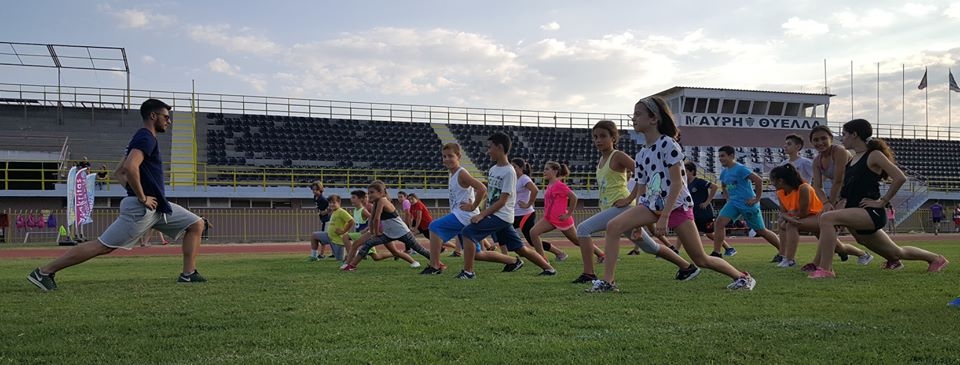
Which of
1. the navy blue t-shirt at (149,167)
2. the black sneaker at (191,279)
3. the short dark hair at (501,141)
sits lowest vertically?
the black sneaker at (191,279)

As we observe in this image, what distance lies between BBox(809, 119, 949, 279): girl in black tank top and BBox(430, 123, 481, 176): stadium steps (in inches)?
1118

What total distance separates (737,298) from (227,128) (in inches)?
1298

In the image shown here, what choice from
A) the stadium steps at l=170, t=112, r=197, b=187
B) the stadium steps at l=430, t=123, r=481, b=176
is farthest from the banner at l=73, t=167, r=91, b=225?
the stadium steps at l=430, t=123, r=481, b=176

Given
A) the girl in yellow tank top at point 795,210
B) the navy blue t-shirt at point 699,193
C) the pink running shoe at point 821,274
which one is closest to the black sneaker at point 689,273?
the pink running shoe at point 821,274

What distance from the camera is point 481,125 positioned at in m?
41.7

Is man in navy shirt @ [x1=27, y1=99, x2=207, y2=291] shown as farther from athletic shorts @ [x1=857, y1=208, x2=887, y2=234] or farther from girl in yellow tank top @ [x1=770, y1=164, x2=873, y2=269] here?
girl in yellow tank top @ [x1=770, y1=164, x2=873, y2=269]

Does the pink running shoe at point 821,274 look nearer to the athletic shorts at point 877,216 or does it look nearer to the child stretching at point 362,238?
the athletic shorts at point 877,216

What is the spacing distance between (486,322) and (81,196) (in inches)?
777

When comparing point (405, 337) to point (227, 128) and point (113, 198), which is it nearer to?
point (113, 198)

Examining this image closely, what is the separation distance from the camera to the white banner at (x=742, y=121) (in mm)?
44062

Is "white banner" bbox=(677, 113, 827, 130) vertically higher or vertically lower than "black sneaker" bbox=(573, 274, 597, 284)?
higher

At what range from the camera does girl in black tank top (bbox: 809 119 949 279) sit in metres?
7.50

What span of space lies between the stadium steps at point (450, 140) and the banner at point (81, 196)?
18.2 meters

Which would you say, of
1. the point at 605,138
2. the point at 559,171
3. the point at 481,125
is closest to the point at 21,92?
the point at 481,125
